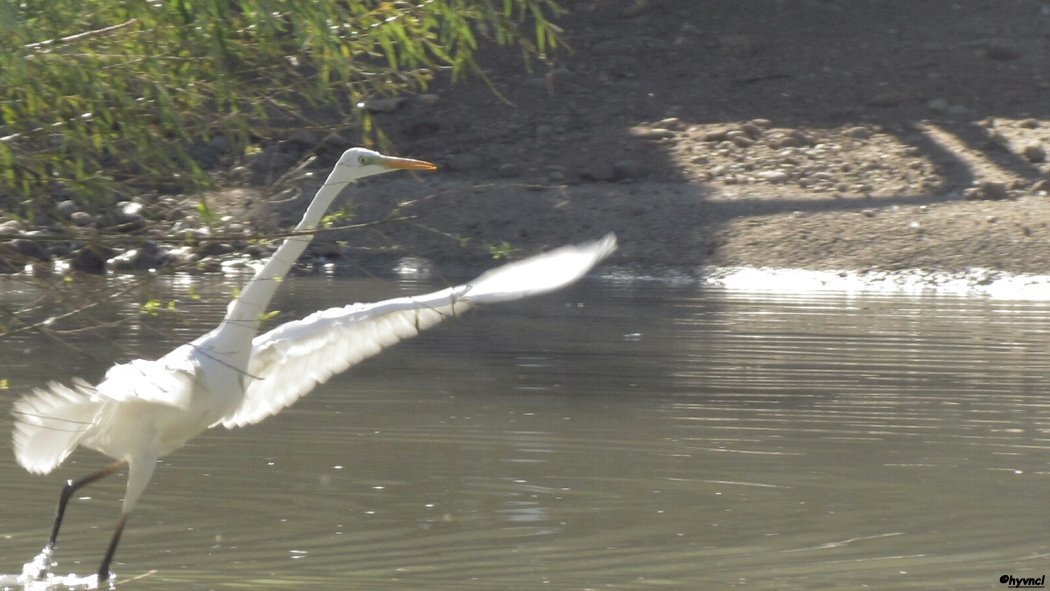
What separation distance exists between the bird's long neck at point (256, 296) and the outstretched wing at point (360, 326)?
0.12 m

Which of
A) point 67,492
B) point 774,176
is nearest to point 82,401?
point 67,492

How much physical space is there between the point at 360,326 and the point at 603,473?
1636 mm

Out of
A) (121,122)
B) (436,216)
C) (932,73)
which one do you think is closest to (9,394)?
(121,122)

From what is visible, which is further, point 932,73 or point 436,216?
point 932,73

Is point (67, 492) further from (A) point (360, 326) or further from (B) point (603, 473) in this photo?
(B) point (603, 473)

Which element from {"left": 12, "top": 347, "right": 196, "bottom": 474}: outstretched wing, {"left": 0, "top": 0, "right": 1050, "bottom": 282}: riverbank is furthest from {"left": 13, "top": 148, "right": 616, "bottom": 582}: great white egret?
{"left": 0, "top": 0, "right": 1050, "bottom": 282}: riverbank

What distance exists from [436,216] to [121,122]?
39.4 feet

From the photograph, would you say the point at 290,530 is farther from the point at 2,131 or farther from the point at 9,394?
the point at 9,394

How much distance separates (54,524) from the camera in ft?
19.0

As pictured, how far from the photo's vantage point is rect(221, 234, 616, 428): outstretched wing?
560cm

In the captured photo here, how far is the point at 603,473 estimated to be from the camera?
697cm

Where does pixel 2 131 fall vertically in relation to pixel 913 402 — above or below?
above

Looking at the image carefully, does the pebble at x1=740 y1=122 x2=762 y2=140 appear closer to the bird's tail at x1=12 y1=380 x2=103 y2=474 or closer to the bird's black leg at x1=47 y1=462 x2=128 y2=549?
the bird's black leg at x1=47 y1=462 x2=128 y2=549

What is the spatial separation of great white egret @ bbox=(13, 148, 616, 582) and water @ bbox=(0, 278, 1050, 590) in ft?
1.15
